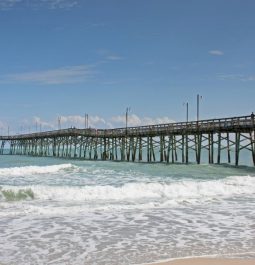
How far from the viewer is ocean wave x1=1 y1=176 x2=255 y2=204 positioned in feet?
49.5

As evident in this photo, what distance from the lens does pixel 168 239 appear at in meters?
8.58

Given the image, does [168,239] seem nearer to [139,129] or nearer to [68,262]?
[68,262]

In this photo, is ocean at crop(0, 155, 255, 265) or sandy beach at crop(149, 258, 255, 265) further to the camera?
ocean at crop(0, 155, 255, 265)

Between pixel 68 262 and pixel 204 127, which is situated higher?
pixel 204 127

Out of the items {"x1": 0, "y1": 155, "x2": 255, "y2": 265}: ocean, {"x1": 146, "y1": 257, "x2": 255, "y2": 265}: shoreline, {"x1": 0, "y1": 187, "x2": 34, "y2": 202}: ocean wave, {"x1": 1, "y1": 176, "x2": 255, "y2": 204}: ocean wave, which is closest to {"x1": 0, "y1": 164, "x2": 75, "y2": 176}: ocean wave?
{"x1": 1, "y1": 176, "x2": 255, "y2": 204}: ocean wave

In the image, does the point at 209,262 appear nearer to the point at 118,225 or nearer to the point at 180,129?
the point at 118,225

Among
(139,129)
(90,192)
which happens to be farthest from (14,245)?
(139,129)

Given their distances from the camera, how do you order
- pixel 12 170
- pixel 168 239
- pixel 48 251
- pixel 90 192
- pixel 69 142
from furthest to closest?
pixel 69 142, pixel 12 170, pixel 90 192, pixel 168 239, pixel 48 251

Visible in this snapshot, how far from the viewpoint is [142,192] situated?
16594 millimetres

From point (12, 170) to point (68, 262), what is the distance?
20828 mm

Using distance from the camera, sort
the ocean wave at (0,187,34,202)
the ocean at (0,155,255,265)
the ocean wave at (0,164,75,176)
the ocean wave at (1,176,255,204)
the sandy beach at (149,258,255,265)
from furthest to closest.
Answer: the ocean wave at (0,164,75,176), the ocean wave at (1,176,255,204), the ocean wave at (0,187,34,202), the ocean at (0,155,255,265), the sandy beach at (149,258,255,265)

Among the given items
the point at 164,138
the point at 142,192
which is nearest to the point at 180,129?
the point at 164,138

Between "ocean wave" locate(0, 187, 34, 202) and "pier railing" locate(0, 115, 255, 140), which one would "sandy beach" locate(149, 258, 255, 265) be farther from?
"pier railing" locate(0, 115, 255, 140)

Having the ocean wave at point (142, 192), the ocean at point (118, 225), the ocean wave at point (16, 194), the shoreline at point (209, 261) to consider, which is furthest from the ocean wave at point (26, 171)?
the shoreline at point (209, 261)
